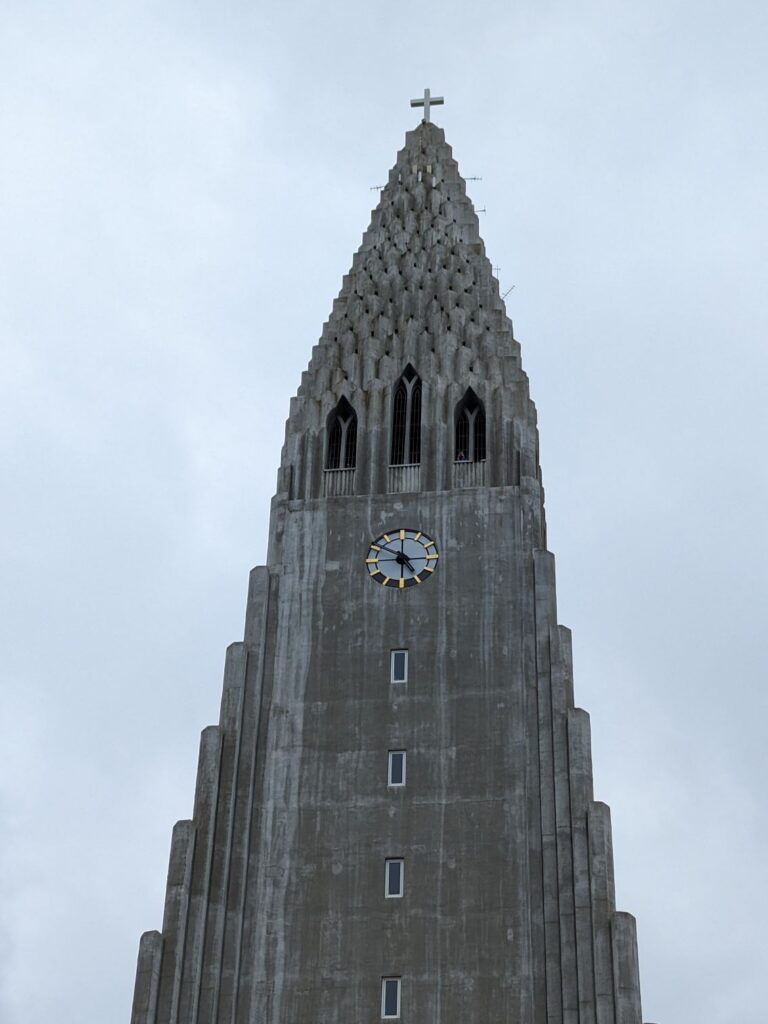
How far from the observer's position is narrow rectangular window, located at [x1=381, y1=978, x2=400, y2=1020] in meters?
59.9

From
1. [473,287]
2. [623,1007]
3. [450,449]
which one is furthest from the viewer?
[473,287]

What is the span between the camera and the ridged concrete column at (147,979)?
59281mm

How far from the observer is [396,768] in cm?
6562

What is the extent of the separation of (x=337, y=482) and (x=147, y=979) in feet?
79.6

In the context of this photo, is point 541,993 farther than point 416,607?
No

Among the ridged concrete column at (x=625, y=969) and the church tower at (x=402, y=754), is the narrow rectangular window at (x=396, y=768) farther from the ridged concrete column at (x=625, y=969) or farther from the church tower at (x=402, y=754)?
the ridged concrete column at (x=625, y=969)

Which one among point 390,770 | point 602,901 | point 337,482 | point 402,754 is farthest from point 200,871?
point 337,482

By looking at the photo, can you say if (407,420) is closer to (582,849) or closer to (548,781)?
(548,781)

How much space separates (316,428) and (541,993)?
2879cm

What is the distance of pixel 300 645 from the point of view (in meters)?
69.6

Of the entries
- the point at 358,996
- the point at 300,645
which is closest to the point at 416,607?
the point at 300,645

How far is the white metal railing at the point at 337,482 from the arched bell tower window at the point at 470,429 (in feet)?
15.8

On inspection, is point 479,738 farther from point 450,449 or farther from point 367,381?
point 367,381

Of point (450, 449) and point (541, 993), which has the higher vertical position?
point (450, 449)
